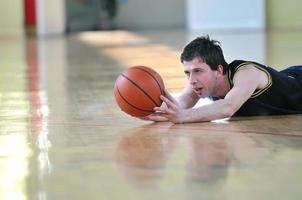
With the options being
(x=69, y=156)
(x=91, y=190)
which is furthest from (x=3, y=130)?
(x=91, y=190)

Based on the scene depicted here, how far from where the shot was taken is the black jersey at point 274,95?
4.30m

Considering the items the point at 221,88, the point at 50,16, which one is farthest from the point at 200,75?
the point at 50,16

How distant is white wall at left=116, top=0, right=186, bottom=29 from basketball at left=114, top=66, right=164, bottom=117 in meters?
15.9

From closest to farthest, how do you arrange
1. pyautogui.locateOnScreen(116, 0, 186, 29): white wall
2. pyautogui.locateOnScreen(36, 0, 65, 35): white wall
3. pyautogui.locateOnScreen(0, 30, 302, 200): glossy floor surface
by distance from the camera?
pyautogui.locateOnScreen(0, 30, 302, 200): glossy floor surface < pyautogui.locateOnScreen(36, 0, 65, 35): white wall < pyautogui.locateOnScreen(116, 0, 186, 29): white wall

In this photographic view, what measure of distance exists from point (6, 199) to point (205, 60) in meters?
1.85

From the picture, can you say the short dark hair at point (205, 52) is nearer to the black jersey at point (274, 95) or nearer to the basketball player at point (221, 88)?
the basketball player at point (221, 88)

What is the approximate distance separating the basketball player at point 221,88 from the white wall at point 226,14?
44.3 ft

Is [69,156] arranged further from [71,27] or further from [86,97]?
[71,27]

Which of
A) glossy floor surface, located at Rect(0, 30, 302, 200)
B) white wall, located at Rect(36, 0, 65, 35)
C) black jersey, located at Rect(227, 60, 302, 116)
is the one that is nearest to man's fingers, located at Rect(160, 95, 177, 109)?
glossy floor surface, located at Rect(0, 30, 302, 200)

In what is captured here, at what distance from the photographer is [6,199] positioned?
2.60 metres

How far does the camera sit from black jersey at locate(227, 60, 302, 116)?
430 cm

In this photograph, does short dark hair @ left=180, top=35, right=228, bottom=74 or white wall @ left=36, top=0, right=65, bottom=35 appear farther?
white wall @ left=36, top=0, right=65, bottom=35

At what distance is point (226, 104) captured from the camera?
13.4 feet

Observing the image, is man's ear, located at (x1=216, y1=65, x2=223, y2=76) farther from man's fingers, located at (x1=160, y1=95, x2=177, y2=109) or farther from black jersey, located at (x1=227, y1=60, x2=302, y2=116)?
man's fingers, located at (x1=160, y1=95, x2=177, y2=109)
